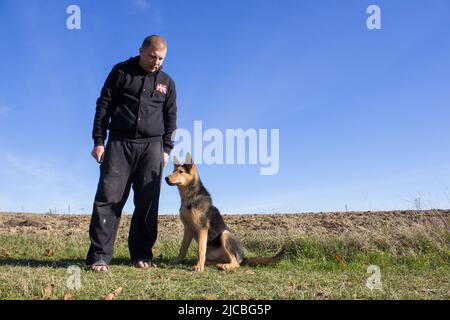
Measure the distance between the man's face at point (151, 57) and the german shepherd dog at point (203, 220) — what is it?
145 cm

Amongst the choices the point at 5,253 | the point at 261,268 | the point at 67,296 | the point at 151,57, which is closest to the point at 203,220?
the point at 261,268

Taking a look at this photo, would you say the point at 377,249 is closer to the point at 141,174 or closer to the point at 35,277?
the point at 141,174

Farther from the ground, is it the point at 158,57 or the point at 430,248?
the point at 158,57

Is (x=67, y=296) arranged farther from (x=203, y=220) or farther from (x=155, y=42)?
(x=155, y=42)

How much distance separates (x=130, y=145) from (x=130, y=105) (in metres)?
0.60

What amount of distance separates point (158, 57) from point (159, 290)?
11.0 feet

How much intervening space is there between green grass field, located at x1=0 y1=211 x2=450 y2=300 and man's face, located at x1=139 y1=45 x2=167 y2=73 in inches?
119

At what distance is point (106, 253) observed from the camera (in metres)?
6.67

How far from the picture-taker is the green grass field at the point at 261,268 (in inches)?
196

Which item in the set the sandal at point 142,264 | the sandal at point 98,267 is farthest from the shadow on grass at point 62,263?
the sandal at point 98,267

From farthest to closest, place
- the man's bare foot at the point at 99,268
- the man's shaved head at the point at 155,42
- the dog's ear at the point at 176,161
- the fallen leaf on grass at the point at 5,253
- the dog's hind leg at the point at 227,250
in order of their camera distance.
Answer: the fallen leaf on grass at the point at 5,253 → the dog's ear at the point at 176,161 → the dog's hind leg at the point at 227,250 → the man's shaved head at the point at 155,42 → the man's bare foot at the point at 99,268

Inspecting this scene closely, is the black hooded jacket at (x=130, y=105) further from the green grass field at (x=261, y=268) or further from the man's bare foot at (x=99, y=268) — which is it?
the green grass field at (x=261, y=268)
